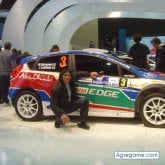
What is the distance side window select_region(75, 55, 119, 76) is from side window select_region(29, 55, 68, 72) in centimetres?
28

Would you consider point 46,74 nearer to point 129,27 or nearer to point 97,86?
point 97,86

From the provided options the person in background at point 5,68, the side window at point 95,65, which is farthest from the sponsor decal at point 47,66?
the person in background at point 5,68

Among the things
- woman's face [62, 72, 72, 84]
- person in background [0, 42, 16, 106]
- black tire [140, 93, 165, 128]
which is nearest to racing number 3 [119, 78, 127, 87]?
black tire [140, 93, 165, 128]

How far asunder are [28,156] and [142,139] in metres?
2.03

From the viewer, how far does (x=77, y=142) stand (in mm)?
7723

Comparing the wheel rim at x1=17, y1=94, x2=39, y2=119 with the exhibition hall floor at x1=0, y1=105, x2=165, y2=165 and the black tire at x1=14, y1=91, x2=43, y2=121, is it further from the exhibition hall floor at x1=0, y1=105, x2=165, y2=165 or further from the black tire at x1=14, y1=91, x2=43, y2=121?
the exhibition hall floor at x1=0, y1=105, x2=165, y2=165

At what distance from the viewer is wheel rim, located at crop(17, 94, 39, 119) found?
9.48 metres

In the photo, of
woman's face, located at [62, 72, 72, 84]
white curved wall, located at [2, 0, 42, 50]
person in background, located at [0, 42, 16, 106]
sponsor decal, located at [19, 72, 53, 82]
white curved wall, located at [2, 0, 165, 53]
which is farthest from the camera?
white curved wall, located at [2, 0, 165, 53]

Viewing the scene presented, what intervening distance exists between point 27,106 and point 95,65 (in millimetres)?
1626

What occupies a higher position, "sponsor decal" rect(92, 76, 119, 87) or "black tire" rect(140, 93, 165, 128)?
"sponsor decal" rect(92, 76, 119, 87)

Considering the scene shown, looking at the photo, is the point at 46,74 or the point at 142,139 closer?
the point at 142,139

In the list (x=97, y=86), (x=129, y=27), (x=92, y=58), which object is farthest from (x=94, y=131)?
(x=129, y=27)

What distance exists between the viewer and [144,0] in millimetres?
20703

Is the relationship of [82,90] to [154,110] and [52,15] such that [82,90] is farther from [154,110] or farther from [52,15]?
[52,15]
